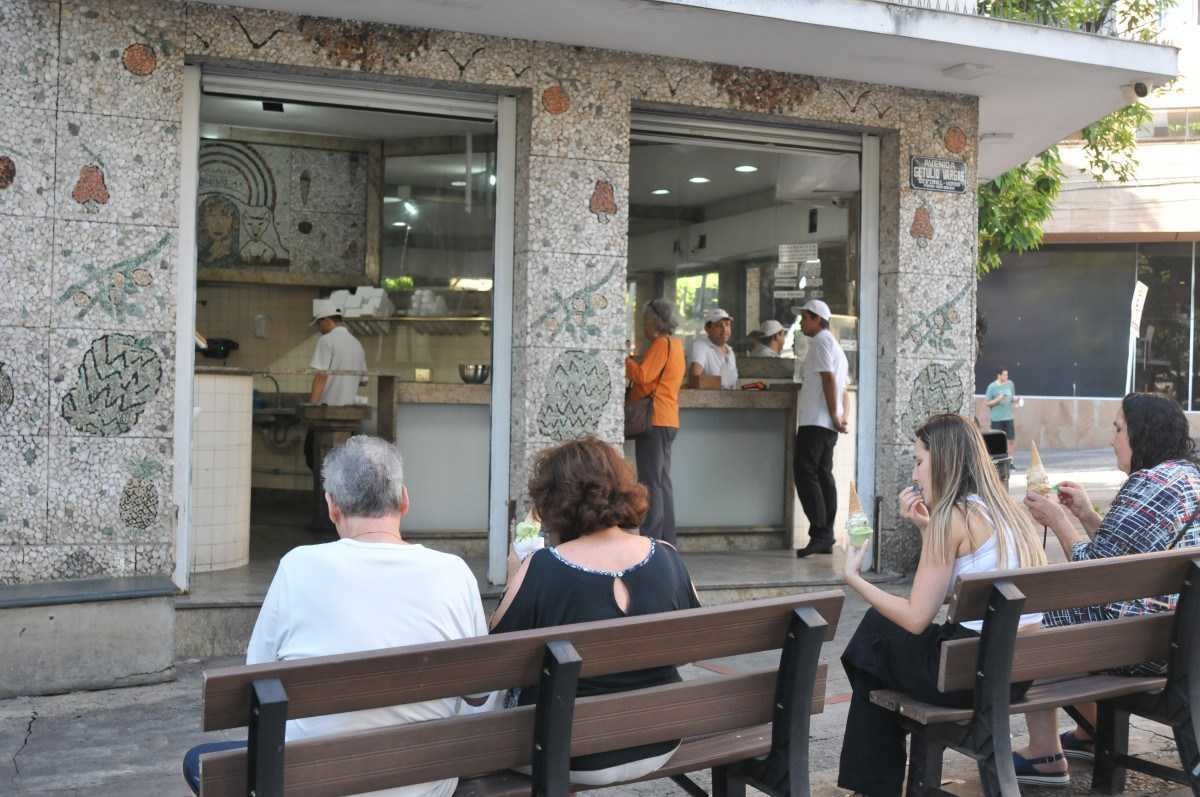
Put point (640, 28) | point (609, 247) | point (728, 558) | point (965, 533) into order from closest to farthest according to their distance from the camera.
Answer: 1. point (965, 533)
2. point (640, 28)
3. point (609, 247)
4. point (728, 558)

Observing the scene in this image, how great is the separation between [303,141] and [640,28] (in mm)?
6355

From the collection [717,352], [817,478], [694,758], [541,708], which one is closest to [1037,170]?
[717,352]

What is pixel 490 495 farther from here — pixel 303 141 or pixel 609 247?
pixel 303 141

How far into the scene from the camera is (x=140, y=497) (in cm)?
659

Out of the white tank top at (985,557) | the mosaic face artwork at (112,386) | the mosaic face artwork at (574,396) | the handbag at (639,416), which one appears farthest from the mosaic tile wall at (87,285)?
the white tank top at (985,557)

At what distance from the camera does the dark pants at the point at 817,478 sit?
9.40 meters

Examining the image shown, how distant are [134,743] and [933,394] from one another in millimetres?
5440

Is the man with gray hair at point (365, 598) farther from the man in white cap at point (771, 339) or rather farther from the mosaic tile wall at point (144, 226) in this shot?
the man in white cap at point (771, 339)

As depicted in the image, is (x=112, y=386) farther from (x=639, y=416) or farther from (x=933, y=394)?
(x=933, y=394)

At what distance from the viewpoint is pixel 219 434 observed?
815cm

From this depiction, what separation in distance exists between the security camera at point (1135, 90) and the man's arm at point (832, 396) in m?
2.58

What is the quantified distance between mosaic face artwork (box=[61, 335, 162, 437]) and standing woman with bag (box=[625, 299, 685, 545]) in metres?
3.17

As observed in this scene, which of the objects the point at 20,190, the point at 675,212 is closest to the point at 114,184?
the point at 20,190

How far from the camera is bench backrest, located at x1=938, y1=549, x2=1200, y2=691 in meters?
3.94
